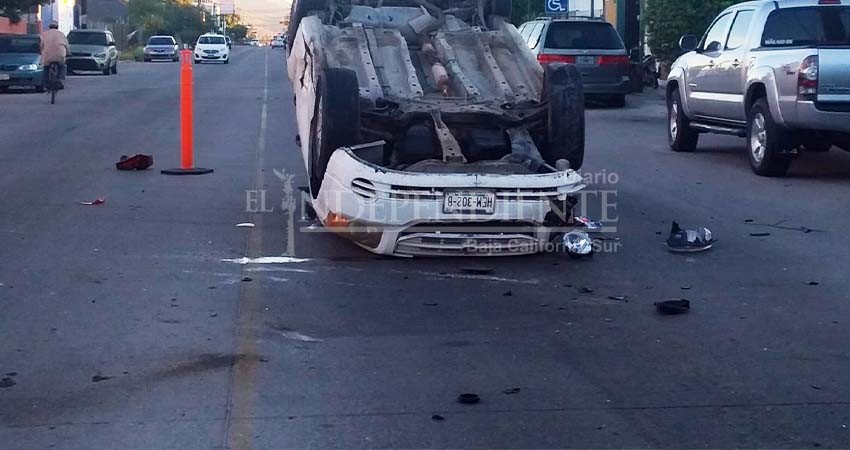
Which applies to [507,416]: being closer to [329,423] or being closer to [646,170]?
[329,423]

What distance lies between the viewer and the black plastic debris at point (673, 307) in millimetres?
7891

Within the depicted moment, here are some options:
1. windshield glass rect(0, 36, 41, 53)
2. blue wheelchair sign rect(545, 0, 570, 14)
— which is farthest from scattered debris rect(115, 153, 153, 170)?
windshield glass rect(0, 36, 41, 53)

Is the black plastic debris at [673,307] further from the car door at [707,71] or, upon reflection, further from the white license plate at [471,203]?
the car door at [707,71]

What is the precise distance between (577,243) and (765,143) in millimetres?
5293

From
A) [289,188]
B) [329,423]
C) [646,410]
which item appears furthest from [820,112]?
[329,423]

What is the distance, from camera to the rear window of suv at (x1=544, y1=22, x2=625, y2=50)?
24078mm

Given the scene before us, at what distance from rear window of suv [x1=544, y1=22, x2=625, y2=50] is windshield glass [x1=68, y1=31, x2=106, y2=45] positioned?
23.1 metres

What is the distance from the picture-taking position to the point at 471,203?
905 centimetres

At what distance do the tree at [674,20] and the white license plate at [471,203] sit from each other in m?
18.3

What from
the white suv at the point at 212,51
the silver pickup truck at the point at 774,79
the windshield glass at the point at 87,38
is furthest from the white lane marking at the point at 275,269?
the white suv at the point at 212,51

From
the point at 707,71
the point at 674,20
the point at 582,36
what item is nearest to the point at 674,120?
the point at 707,71

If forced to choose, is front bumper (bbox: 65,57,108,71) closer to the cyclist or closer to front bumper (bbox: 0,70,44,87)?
front bumper (bbox: 0,70,44,87)

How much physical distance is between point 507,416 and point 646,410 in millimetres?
672

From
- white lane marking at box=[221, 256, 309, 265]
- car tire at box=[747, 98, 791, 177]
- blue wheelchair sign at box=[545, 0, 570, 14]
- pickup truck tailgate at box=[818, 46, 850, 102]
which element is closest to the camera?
white lane marking at box=[221, 256, 309, 265]
